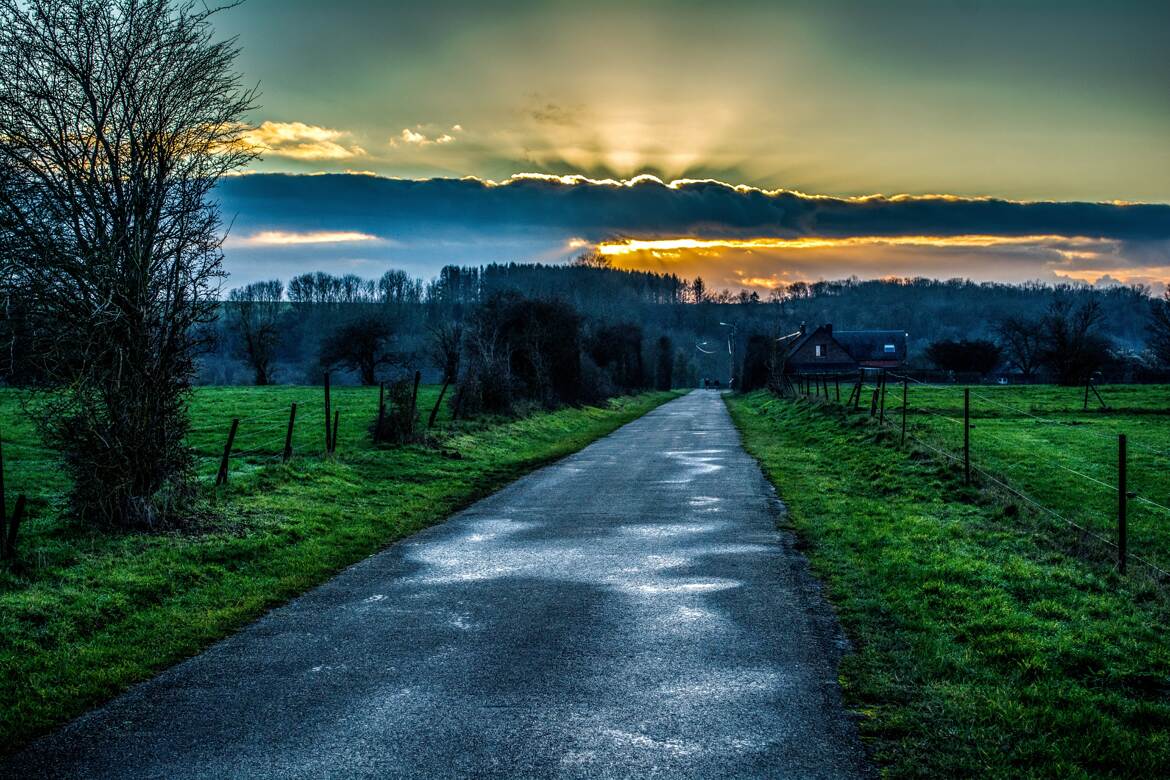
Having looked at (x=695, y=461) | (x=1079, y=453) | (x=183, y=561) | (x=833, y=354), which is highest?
(x=833, y=354)

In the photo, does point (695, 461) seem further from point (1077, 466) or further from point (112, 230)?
point (112, 230)

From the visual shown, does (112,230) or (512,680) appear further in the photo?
(112,230)

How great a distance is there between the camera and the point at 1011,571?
9484mm

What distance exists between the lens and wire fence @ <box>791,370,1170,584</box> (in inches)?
468

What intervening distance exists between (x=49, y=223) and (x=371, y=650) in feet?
24.7

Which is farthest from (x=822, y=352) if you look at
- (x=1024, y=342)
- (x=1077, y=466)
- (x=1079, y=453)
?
(x=1077, y=466)

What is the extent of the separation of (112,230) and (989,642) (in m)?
11.5

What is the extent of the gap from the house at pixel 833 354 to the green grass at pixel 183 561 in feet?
276

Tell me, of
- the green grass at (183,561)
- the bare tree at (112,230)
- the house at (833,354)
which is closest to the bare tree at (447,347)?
the green grass at (183,561)

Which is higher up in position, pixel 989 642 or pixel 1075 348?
pixel 1075 348

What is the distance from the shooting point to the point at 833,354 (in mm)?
102125

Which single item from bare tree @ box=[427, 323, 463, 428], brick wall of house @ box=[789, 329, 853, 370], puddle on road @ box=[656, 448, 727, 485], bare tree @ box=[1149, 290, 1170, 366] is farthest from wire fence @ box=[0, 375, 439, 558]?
brick wall of house @ box=[789, 329, 853, 370]

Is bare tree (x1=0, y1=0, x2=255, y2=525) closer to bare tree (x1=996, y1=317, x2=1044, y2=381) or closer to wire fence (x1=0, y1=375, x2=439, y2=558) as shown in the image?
wire fence (x1=0, y1=375, x2=439, y2=558)

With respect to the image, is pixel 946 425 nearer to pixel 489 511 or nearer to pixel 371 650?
pixel 489 511
